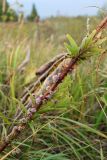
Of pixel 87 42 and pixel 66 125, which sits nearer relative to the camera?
pixel 87 42

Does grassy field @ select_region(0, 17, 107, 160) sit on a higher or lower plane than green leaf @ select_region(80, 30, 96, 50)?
lower

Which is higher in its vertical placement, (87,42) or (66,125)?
(87,42)

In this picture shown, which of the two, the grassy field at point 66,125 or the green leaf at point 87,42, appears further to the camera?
the grassy field at point 66,125

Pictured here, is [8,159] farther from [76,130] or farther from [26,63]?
[26,63]

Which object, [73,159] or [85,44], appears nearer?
[85,44]

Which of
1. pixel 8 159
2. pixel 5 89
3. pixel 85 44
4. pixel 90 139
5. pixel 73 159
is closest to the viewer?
pixel 85 44

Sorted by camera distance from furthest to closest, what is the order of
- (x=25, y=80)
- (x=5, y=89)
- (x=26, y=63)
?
1. (x=26, y=63)
2. (x=25, y=80)
3. (x=5, y=89)

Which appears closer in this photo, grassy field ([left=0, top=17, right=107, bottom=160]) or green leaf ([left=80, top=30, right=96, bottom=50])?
green leaf ([left=80, top=30, right=96, bottom=50])

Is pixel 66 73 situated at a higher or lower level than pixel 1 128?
higher

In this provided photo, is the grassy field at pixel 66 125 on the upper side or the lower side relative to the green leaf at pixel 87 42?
lower

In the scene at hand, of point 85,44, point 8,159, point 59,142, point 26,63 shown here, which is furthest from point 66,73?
point 26,63

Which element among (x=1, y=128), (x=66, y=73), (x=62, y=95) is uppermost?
(x=66, y=73)
